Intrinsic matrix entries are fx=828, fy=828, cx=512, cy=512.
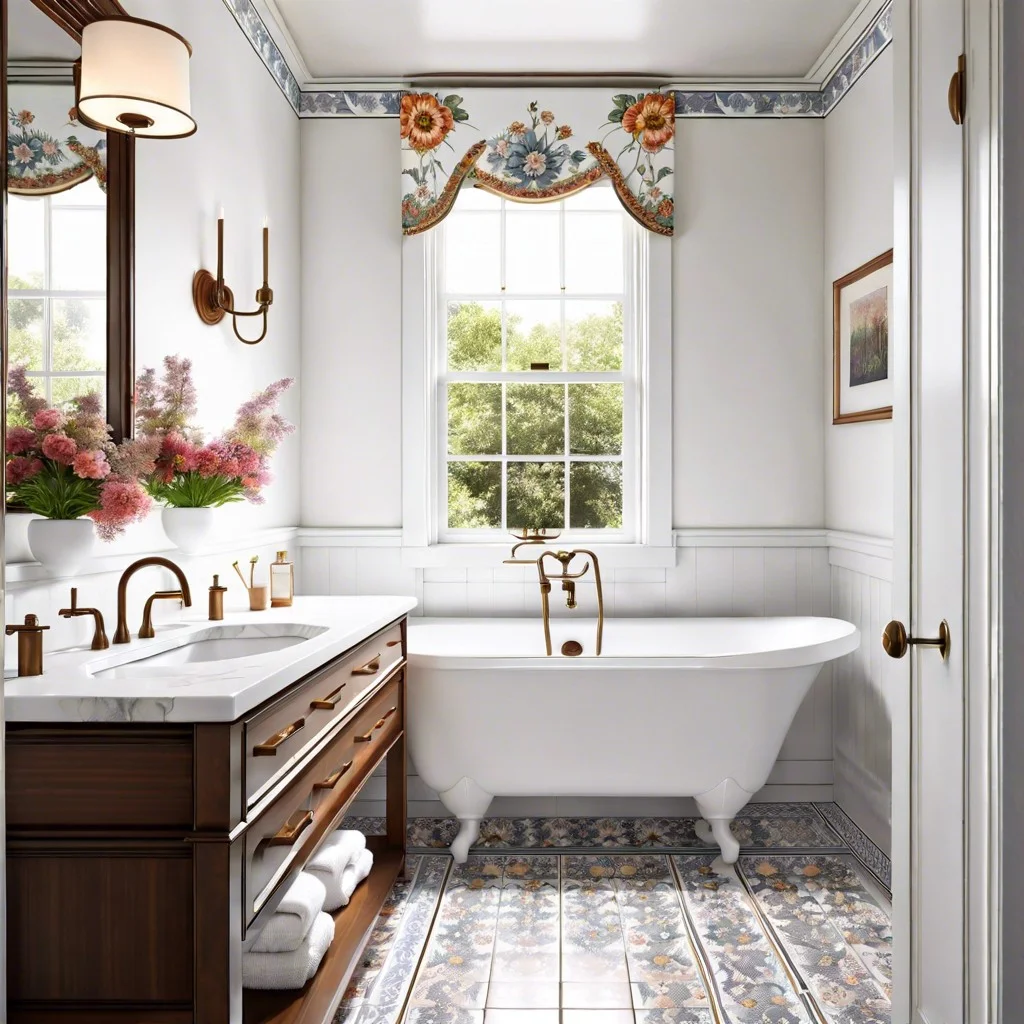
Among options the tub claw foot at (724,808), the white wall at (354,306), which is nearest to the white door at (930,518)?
the tub claw foot at (724,808)

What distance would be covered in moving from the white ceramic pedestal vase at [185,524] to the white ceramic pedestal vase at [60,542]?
35cm

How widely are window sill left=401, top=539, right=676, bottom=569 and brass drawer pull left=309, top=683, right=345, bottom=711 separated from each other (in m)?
1.42

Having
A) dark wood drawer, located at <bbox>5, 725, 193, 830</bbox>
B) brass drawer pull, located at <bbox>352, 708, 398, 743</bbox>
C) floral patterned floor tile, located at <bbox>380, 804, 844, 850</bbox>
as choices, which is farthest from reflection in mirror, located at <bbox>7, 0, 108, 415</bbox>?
floral patterned floor tile, located at <bbox>380, 804, 844, 850</bbox>

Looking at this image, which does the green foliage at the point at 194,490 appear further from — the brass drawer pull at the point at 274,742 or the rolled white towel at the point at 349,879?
the rolled white towel at the point at 349,879

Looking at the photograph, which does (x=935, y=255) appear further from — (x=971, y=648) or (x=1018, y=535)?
(x=971, y=648)

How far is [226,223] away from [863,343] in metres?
2.22

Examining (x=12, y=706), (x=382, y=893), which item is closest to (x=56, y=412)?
(x=12, y=706)

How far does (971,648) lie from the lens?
1299mm

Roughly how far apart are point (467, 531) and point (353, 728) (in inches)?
59.8

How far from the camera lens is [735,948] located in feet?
7.34

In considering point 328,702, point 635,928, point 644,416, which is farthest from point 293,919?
point 644,416

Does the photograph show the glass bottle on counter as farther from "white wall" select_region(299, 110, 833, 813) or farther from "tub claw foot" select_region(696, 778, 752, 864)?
"tub claw foot" select_region(696, 778, 752, 864)

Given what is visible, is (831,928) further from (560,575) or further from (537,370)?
(537,370)

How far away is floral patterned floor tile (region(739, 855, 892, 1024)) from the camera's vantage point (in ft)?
6.58
